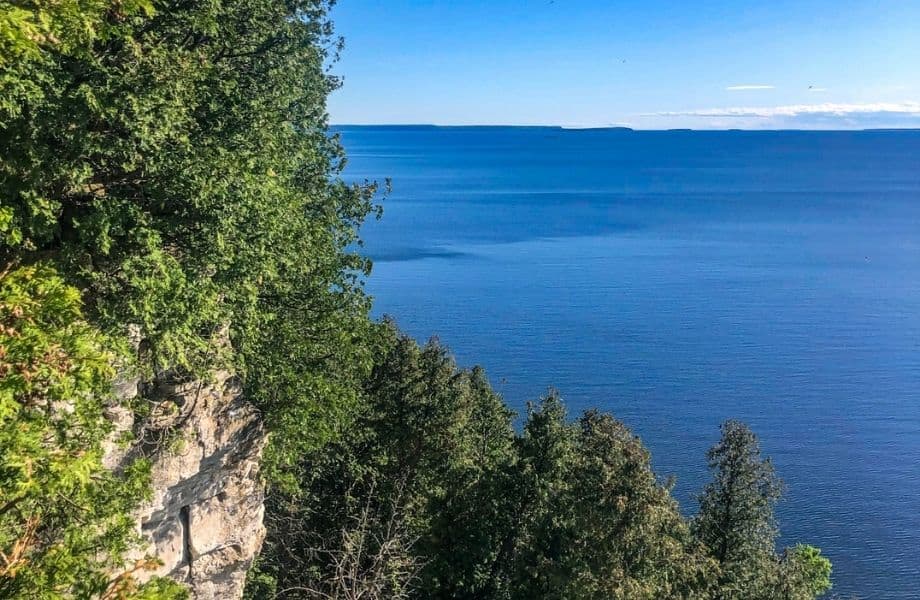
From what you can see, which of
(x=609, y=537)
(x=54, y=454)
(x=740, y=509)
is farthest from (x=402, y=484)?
(x=54, y=454)

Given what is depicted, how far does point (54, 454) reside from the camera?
9.02 metres

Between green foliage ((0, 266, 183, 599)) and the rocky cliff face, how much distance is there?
1.54 metres

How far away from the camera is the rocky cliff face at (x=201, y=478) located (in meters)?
12.6

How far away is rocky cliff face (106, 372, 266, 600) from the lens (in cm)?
1264

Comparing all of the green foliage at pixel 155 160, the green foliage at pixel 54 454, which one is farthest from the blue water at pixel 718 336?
the green foliage at pixel 54 454

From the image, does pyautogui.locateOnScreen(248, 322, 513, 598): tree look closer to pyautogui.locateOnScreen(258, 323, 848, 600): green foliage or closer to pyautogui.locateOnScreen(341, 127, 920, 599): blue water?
pyautogui.locateOnScreen(258, 323, 848, 600): green foliage

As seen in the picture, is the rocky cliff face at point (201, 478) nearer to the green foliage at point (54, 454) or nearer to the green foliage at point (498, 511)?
the green foliage at point (54, 454)

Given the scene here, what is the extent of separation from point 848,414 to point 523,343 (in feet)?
80.5

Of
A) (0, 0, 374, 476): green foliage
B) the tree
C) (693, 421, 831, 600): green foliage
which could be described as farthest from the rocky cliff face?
(693, 421, 831, 600): green foliage

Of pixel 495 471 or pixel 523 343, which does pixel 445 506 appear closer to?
pixel 495 471

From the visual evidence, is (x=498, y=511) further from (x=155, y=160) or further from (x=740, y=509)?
(x=155, y=160)

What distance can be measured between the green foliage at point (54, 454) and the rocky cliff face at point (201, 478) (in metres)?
1.54

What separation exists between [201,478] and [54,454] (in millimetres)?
5241

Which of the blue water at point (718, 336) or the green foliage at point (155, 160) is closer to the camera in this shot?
the green foliage at point (155, 160)
